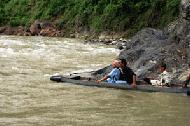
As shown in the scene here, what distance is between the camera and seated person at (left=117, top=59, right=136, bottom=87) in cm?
1394

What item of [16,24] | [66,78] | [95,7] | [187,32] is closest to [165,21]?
[95,7]

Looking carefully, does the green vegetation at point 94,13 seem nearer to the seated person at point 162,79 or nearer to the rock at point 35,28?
the rock at point 35,28

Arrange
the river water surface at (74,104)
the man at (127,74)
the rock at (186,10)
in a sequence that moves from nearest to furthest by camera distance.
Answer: the river water surface at (74,104) < the man at (127,74) < the rock at (186,10)

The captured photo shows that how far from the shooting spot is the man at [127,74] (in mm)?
13935

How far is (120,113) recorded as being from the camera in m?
10.6

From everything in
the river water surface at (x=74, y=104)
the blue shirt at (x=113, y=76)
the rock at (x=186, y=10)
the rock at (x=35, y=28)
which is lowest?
the river water surface at (x=74, y=104)

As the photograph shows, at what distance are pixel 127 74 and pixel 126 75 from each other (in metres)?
0.06

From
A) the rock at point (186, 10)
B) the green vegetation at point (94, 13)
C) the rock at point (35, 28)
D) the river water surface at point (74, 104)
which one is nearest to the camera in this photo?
the river water surface at point (74, 104)

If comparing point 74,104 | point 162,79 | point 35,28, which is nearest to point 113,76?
point 162,79

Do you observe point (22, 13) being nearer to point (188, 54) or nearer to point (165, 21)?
point (165, 21)

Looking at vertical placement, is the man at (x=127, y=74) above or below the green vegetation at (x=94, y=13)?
below

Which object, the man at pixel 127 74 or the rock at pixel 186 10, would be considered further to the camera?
the rock at pixel 186 10

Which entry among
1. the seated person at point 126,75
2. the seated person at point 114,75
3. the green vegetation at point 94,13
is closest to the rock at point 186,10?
the seated person at point 114,75

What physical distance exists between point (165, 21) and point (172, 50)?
66.5ft
